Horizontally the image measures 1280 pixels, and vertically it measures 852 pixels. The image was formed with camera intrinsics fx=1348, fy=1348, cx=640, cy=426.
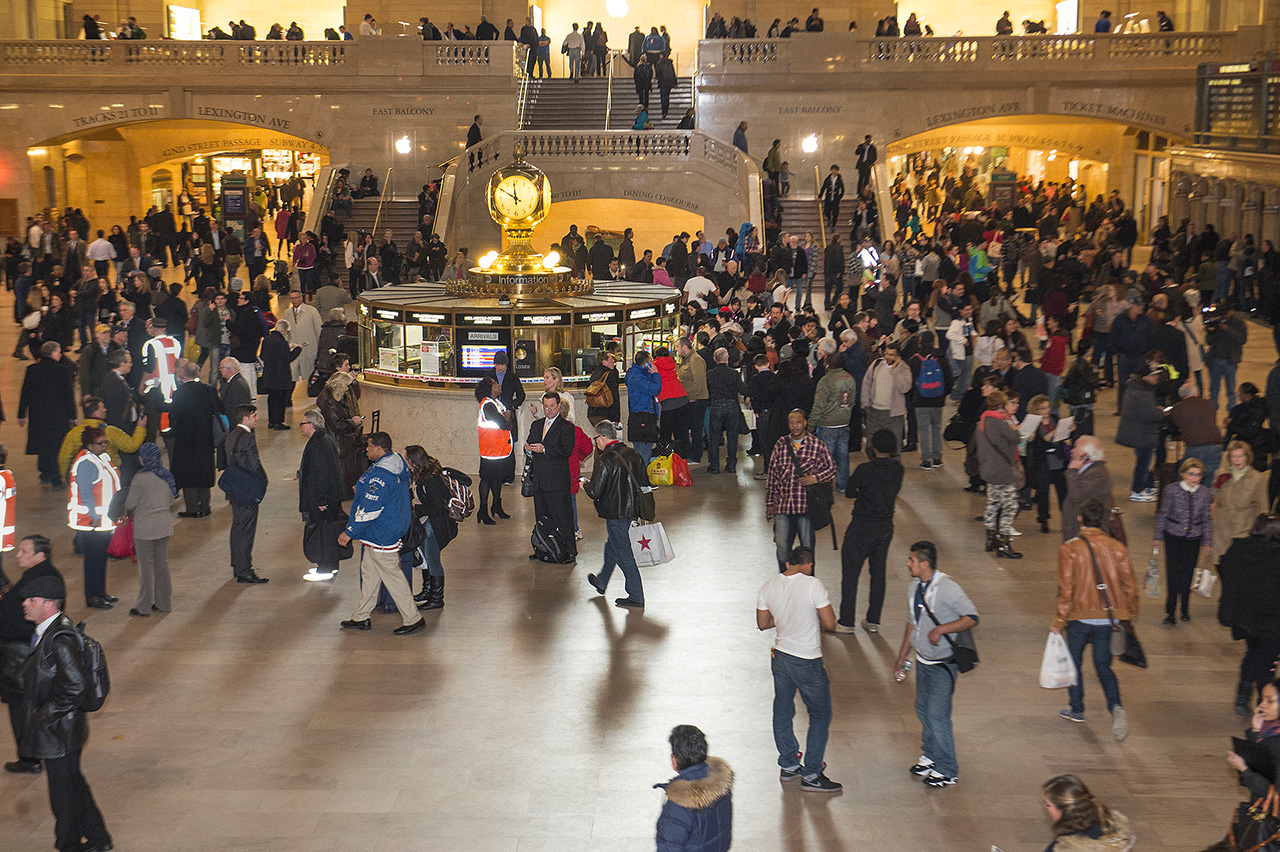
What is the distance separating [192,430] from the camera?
1299 cm

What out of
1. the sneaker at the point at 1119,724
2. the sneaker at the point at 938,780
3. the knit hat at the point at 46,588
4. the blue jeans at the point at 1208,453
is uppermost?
the knit hat at the point at 46,588

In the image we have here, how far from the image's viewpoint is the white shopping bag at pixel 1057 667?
796cm

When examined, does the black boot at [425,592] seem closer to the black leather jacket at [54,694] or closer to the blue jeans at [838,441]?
the black leather jacket at [54,694]

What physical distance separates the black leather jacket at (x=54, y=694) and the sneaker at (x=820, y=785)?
12.9 feet

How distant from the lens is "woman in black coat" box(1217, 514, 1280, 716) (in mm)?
8180

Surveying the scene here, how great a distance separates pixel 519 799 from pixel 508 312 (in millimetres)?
7917

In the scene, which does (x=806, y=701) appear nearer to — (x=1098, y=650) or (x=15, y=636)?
(x=1098, y=650)

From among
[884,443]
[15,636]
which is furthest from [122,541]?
[884,443]

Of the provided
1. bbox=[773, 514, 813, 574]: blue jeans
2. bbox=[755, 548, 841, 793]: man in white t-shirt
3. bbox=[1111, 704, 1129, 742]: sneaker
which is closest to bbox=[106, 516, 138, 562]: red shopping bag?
bbox=[773, 514, 813, 574]: blue jeans

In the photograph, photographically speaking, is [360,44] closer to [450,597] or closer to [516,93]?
[516,93]

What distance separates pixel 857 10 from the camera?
3956cm

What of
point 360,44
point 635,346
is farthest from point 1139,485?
point 360,44

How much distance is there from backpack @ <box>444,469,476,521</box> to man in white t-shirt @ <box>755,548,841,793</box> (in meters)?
3.61

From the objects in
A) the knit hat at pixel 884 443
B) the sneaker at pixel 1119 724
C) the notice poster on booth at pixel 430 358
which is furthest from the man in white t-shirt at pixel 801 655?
the notice poster on booth at pixel 430 358
